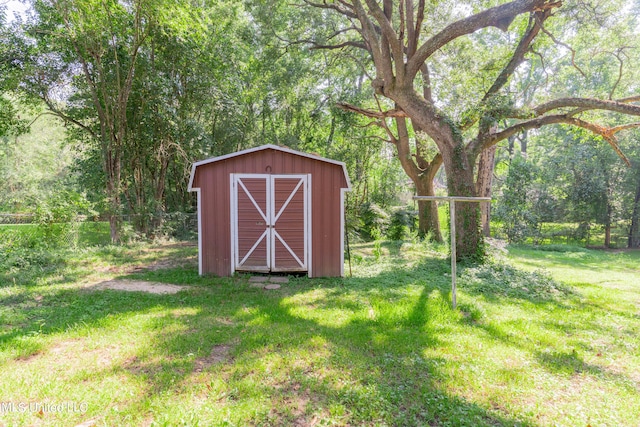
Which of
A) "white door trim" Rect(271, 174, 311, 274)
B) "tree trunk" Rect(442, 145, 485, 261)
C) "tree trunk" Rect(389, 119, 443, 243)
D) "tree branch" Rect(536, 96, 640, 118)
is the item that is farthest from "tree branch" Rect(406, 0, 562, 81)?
"tree trunk" Rect(389, 119, 443, 243)

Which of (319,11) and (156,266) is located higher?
(319,11)

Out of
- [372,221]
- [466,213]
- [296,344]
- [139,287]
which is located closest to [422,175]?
[372,221]

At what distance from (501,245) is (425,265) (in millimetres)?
2860

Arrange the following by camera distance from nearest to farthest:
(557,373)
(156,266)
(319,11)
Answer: (557,373) < (156,266) < (319,11)

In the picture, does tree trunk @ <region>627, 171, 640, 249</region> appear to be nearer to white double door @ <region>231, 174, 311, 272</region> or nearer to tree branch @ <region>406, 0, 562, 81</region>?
tree branch @ <region>406, 0, 562, 81</region>

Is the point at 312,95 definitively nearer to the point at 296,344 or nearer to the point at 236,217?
the point at 236,217

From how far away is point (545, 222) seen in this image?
1705 cm

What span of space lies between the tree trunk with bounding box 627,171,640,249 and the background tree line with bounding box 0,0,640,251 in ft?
0.43

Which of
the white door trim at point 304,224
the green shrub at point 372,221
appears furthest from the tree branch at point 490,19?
the green shrub at point 372,221

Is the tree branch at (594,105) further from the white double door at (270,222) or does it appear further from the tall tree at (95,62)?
the tall tree at (95,62)

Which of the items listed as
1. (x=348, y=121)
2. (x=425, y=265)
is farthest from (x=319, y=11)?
(x=425, y=265)

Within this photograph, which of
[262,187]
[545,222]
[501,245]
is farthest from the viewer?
[545,222]

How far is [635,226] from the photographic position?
15781 millimetres

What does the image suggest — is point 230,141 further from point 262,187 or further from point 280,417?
point 280,417
